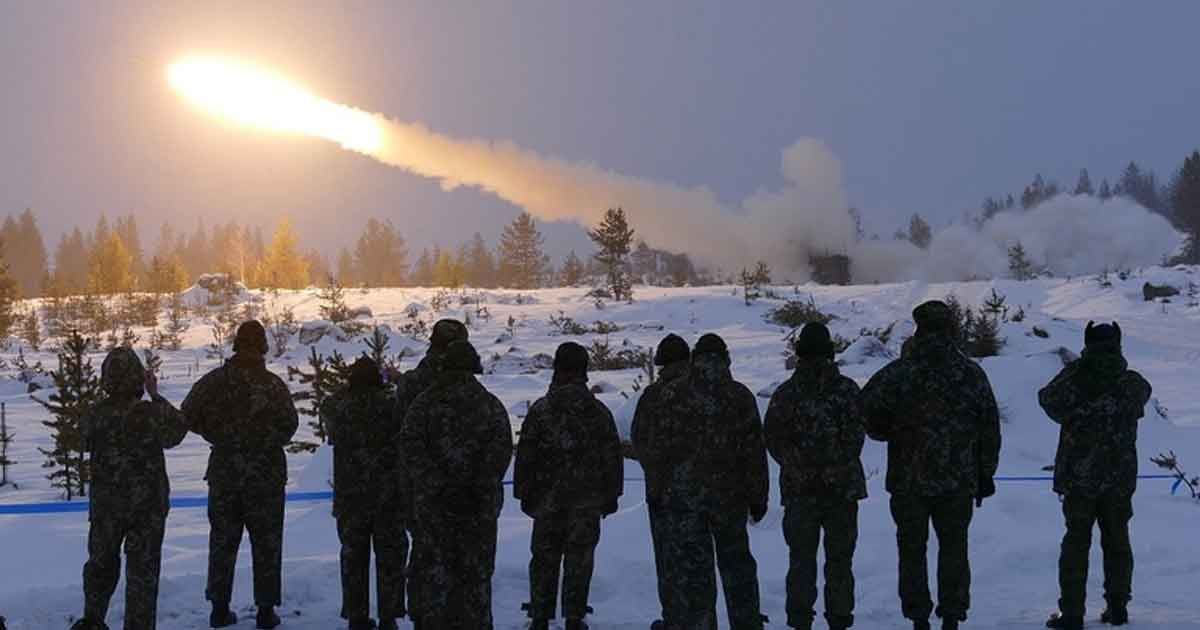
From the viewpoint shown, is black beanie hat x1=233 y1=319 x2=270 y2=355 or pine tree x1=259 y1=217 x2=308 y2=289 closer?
black beanie hat x1=233 y1=319 x2=270 y2=355

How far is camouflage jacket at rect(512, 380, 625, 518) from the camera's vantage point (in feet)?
22.9

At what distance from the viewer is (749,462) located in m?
6.49

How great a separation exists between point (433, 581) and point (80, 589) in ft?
11.3

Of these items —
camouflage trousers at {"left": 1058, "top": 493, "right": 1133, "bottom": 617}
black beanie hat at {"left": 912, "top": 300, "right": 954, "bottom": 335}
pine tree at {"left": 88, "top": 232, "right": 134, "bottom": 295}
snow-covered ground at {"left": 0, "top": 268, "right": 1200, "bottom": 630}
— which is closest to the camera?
black beanie hat at {"left": 912, "top": 300, "right": 954, "bottom": 335}

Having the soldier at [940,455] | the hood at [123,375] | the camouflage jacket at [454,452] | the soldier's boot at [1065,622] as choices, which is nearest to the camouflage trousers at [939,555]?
the soldier at [940,455]

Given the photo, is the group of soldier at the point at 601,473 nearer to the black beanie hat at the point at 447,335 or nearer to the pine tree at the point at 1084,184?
the black beanie hat at the point at 447,335

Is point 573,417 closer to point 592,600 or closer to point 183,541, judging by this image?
point 592,600

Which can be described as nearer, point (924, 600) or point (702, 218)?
point (924, 600)

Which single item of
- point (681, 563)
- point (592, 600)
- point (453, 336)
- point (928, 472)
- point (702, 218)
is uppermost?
point (702, 218)

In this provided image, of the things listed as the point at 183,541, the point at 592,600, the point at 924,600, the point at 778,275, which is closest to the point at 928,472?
the point at 924,600

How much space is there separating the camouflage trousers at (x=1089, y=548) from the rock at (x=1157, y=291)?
35.5 metres

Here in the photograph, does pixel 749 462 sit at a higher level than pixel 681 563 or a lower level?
higher

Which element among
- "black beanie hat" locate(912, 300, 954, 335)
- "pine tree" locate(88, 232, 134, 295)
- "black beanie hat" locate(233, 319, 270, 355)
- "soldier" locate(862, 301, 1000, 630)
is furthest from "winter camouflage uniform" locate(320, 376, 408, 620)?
"pine tree" locate(88, 232, 134, 295)

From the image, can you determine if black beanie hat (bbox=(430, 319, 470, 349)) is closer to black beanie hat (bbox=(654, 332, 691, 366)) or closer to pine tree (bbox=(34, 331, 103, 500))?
black beanie hat (bbox=(654, 332, 691, 366))
